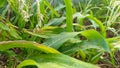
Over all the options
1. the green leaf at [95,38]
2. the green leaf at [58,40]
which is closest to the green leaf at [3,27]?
the green leaf at [58,40]

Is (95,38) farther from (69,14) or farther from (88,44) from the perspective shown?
(69,14)

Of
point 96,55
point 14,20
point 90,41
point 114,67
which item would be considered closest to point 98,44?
point 90,41

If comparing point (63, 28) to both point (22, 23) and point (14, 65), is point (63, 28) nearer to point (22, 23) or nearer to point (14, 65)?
point (22, 23)

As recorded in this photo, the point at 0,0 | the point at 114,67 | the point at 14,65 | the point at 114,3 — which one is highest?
the point at 0,0

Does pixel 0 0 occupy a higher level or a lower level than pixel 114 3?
higher

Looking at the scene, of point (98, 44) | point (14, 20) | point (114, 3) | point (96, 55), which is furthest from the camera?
point (14, 20)

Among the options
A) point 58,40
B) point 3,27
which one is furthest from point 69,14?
point 3,27

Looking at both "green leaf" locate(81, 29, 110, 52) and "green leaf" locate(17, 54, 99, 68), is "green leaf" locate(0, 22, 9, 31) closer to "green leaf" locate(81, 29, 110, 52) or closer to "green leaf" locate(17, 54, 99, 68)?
"green leaf" locate(17, 54, 99, 68)
